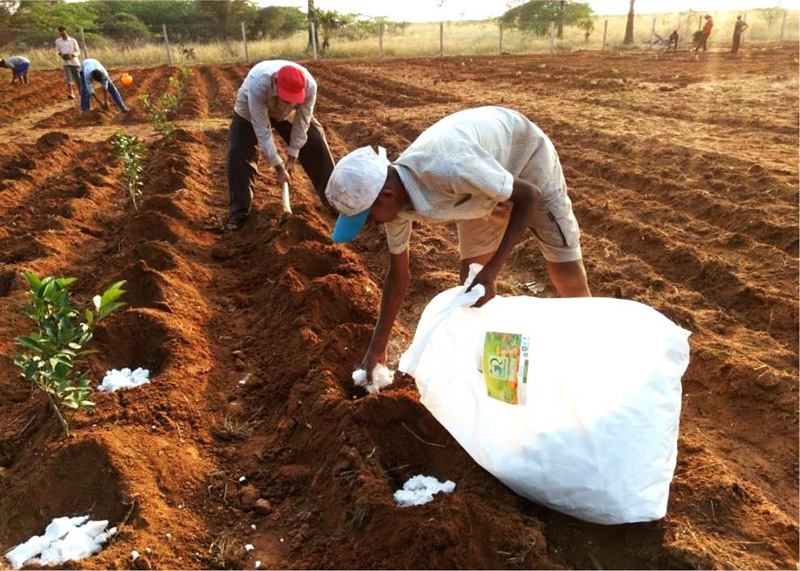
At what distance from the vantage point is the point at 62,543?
88.4 inches

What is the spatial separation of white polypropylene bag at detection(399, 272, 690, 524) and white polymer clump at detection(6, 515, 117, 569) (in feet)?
4.55

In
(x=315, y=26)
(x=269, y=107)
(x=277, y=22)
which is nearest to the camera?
(x=269, y=107)

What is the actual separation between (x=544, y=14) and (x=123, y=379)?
37.1 metres

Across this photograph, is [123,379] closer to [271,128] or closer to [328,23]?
[271,128]

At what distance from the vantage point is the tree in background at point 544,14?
31.4m

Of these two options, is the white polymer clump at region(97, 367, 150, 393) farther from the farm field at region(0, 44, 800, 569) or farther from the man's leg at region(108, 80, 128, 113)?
the man's leg at region(108, 80, 128, 113)

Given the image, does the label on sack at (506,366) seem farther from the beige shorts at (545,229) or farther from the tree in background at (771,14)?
the tree in background at (771,14)

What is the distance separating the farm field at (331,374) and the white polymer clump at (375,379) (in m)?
0.12

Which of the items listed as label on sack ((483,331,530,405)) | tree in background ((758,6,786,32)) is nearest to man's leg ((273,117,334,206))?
label on sack ((483,331,530,405))

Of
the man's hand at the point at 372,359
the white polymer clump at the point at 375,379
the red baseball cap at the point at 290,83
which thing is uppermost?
the red baseball cap at the point at 290,83

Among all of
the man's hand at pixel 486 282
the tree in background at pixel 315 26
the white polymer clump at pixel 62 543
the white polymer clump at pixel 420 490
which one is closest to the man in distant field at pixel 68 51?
the tree in background at pixel 315 26

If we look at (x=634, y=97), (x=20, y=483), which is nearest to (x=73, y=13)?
(x=634, y=97)

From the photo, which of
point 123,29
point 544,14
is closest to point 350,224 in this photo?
point 123,29

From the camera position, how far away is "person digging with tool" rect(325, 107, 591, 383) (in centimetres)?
223
